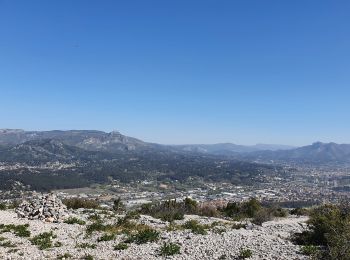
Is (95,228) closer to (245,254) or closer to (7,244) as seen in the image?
(7,244)

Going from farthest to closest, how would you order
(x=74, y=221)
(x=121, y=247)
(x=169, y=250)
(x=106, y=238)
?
(x=74, y=221), (x=106, y=238), (x=121, y=247), (x=169, y=250)

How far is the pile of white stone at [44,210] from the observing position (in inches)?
1227

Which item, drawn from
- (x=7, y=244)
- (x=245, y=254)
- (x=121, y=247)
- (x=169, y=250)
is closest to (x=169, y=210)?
(x=121, y=247)

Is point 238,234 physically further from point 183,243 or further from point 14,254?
point 14,254

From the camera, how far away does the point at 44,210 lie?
3191 cm

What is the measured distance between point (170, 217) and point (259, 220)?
7913 millimetres

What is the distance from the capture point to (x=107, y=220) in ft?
104

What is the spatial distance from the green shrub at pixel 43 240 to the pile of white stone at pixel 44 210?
235 inches

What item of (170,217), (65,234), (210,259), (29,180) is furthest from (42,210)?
(29,180)

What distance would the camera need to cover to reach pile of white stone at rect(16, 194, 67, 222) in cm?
3117

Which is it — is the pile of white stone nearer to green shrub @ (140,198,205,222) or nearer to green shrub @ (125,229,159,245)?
green shrub @ (140,198,205,222)

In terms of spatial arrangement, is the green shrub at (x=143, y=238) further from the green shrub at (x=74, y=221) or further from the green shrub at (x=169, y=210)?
the green shrub at (x=169, y=210)

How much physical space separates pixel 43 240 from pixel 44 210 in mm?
9140

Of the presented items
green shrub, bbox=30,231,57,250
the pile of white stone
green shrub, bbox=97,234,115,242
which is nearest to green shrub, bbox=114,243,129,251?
green shrub, bbox=97,234,115,242
